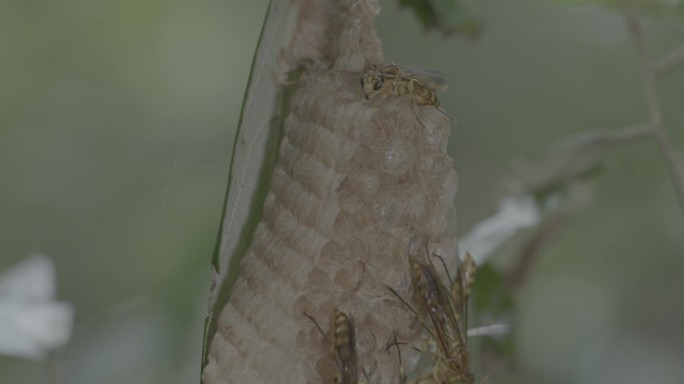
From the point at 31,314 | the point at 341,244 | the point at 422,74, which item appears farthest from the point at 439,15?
the point at 31,314

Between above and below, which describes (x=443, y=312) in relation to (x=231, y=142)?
above

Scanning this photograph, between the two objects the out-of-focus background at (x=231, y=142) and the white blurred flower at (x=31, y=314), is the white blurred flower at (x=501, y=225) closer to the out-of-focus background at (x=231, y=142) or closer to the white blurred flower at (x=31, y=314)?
the white blurred flower at (x=31, y=314)

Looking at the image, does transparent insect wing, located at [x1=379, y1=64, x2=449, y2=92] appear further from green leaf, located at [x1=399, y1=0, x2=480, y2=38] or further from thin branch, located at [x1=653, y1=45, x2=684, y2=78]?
thin branch, located at [x1=653, y1=45, x2=684, y2=78]

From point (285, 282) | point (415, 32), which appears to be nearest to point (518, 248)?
point (285, 282)

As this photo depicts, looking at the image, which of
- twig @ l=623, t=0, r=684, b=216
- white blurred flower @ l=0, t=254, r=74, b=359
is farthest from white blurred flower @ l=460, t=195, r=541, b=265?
white blurred flower @ l=0, t=254, r=74, b=359

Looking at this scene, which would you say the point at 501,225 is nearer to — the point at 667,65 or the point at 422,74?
the point at 667,65
